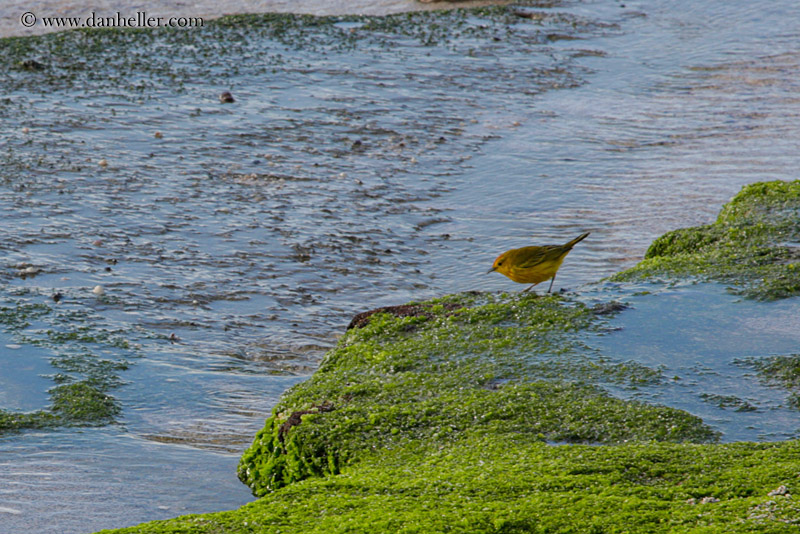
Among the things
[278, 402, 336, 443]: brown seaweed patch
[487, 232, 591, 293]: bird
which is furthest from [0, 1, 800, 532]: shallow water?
[487, 232, 591, 293]: bird

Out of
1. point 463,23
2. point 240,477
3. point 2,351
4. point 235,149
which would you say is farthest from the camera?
point 463,23

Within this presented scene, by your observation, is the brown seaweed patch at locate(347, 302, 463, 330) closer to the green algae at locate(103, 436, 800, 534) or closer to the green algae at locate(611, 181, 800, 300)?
the green algae at locate(611, 181, 800, 300)

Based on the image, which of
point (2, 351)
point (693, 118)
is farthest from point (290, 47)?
point (2, 351)

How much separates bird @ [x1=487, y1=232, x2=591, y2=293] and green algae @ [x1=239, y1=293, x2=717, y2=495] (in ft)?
0.73

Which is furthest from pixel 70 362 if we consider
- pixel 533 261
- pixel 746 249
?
pixel 746 249

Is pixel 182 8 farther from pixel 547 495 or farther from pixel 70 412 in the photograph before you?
pixel 547 495

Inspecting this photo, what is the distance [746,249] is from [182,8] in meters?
12.2

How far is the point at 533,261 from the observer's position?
17.0 feet

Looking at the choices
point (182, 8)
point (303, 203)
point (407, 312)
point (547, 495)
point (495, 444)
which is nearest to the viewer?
point (547, 495)

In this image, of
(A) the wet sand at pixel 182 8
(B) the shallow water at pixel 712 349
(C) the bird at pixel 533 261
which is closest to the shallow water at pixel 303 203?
(B) the shallow water at pixel 712 349

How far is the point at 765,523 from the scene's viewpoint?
8.76 ft

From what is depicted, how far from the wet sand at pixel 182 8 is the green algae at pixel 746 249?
1076cm

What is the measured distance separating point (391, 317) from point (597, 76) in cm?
979

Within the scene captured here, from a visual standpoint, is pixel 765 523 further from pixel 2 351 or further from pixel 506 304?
pixel 2 351
